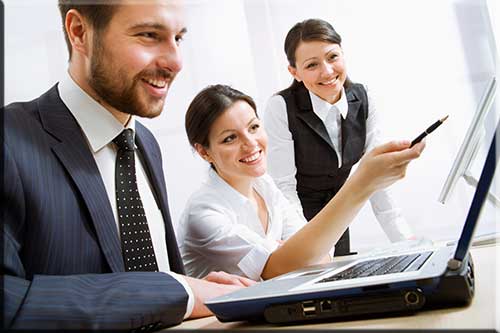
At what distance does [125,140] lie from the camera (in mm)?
905

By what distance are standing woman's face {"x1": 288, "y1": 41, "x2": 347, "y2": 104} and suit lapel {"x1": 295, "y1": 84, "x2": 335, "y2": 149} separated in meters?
0.06

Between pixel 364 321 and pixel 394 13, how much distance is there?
2.50 m

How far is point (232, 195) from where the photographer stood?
4.43ft

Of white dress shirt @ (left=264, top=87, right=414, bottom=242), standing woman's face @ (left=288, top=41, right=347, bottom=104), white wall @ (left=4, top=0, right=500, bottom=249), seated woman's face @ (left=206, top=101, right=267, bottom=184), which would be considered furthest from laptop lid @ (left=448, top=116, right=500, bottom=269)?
white wall @ (left=4, top=0, right=500, bottom=249)

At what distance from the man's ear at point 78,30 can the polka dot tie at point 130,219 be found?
0.71 feet

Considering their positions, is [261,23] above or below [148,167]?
above

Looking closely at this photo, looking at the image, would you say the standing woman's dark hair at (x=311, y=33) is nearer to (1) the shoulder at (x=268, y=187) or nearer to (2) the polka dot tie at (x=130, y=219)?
(1) the shoulder at (x=268, y=187)

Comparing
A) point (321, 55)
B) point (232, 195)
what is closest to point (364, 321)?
point (232, 195)

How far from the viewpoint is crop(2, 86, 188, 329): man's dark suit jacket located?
54 centimetres

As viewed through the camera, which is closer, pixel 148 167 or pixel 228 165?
pixel 148 167

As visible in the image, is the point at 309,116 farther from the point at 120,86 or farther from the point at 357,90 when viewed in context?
the point at 120,86

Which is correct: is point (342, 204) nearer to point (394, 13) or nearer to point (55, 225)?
point (55, 225)

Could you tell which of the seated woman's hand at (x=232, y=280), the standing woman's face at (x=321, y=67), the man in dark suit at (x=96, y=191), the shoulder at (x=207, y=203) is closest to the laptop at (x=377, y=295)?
the man in dark suit at (x=96, y=191)

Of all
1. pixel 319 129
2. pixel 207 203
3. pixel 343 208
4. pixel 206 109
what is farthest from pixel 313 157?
pixel 343 208
